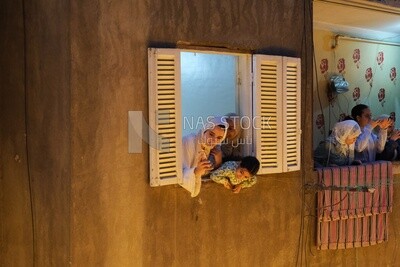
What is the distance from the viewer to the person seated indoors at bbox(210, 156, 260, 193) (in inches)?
207

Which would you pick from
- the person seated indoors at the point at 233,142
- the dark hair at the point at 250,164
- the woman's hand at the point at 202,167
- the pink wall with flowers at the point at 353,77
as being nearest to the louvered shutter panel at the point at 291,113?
the person seated indoors at the point at 233,142

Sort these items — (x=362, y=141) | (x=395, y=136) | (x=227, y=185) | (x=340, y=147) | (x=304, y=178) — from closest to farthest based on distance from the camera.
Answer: (x=227, y=185) < (x=304, y=178) < (x=340, y=147) < (x=362, y=141) < (x=395, y=136)

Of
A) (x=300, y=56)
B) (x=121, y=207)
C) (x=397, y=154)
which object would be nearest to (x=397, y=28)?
(x=397, y=154)

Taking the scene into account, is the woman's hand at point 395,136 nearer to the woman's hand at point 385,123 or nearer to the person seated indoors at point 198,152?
the woman's hand at point 385,123

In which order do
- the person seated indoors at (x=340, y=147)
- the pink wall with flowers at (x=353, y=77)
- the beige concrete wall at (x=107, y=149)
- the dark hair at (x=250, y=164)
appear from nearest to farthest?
the beige concrete wall at (x=107, y=149) < the dark hair at (x=250, y=164) < the person seated indoors at (x=340, y=147) < the pink wall with flowers at (x=353, y=77)

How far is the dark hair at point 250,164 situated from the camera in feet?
17.2

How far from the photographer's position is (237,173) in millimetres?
5289

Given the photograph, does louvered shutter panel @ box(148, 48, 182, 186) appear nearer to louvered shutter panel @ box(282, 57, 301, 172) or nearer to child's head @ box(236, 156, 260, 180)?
child's head @ box(236, 156, 260, 180)

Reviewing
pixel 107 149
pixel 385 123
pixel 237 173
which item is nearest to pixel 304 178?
pixel 237 173

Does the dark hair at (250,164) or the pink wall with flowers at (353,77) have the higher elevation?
the pink wall with flowers at (353,77)

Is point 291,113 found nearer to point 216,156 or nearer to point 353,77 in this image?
point 216,156

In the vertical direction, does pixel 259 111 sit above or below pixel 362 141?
above

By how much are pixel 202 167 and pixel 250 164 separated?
48cm

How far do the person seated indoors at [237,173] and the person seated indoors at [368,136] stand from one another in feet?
7.12
